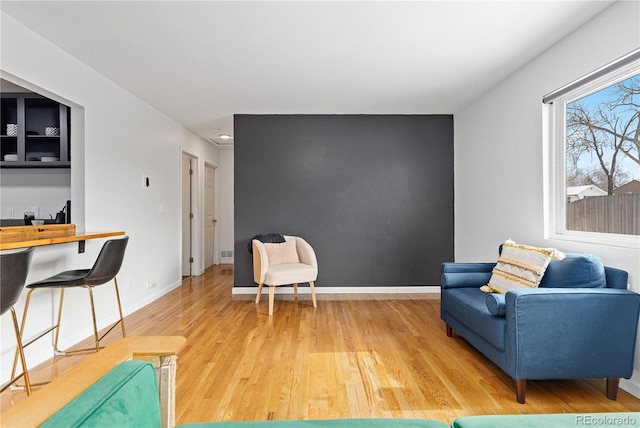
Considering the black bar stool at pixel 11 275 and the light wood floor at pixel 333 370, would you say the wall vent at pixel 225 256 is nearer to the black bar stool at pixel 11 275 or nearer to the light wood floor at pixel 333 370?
the light wood floor at pixel 333 370

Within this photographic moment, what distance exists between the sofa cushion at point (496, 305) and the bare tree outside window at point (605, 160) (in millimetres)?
1027

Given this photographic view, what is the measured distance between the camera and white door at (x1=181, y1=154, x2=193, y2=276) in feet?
19.8

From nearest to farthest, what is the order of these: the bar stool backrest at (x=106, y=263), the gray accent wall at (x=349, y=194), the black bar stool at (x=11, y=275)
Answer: the black bar stool at (x=11, y=275) < the bar stool backrest at (x=106, y=263) < the gray accent wall at (x=349, y=194)

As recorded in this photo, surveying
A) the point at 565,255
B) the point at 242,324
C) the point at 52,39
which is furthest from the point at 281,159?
the point at 565,255

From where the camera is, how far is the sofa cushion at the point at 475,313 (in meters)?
2.30

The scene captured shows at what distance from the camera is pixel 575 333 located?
211cm

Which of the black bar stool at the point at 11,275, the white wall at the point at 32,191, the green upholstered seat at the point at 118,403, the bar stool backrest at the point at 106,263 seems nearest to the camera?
the green upholstered seat at the point at 118,403

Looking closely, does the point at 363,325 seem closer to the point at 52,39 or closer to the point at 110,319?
the point at 110,319

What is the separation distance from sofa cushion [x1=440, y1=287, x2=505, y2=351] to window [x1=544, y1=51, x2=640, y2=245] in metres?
0.94

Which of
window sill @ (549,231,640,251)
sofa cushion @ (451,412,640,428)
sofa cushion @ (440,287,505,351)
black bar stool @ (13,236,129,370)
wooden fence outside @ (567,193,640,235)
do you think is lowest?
sofa cushion @ (440,287,505,351)

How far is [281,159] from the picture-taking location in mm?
4973

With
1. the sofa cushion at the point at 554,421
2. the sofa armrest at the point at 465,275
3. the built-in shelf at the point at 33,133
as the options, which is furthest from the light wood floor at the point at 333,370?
the built-in shelf at the point at 33,133

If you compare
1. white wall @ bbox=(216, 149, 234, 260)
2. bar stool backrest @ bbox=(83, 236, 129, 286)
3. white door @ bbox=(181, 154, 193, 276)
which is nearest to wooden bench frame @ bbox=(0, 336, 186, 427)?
bar stool backrest @ bbox=(83, 236, 129, 286)

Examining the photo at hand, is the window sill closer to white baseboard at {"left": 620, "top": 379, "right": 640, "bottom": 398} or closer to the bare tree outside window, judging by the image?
the bare tree outside window
